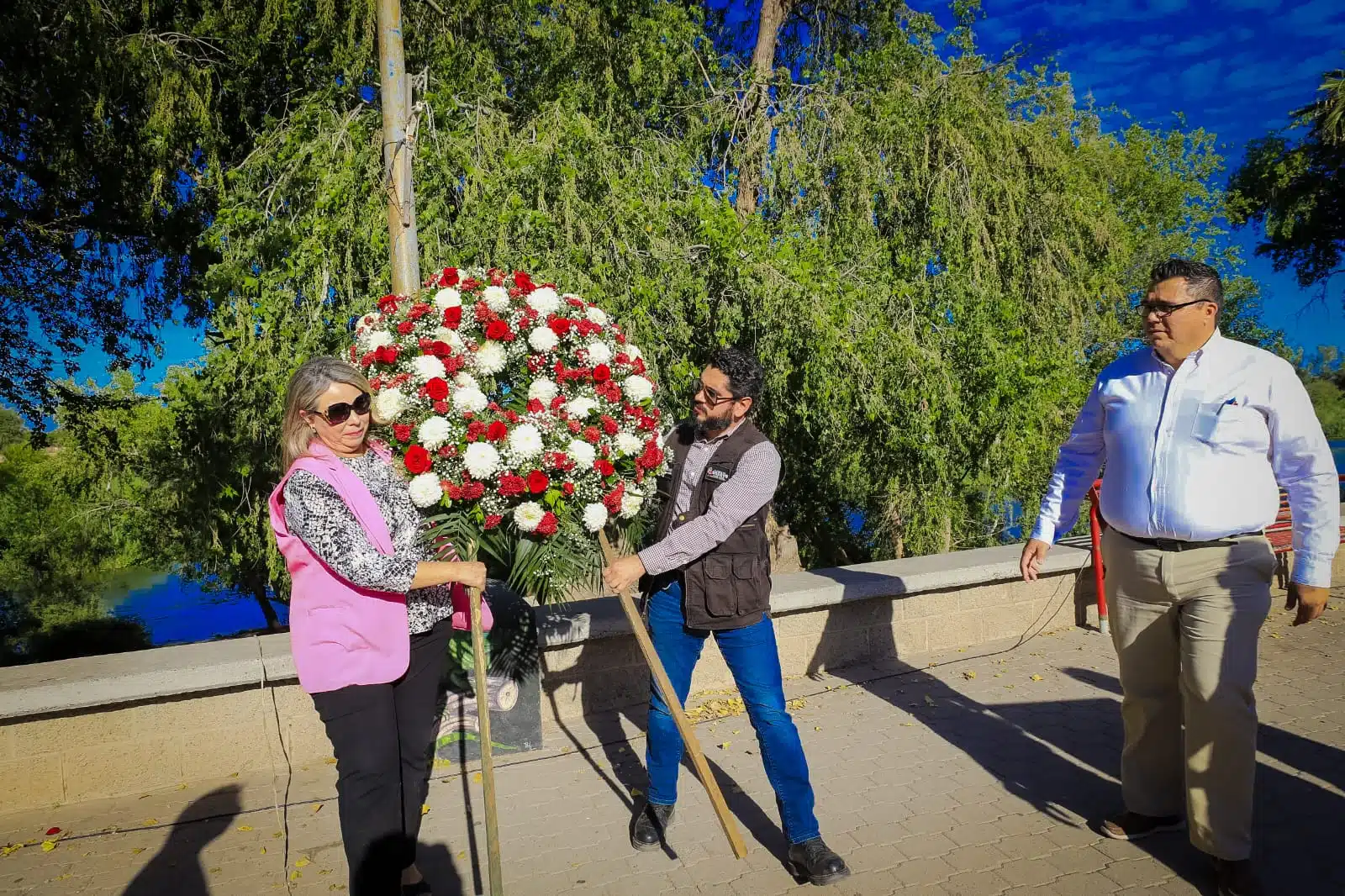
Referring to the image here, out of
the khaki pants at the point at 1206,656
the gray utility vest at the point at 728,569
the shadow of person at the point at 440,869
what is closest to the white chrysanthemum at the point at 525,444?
the gray utility vest at the point at 728,569

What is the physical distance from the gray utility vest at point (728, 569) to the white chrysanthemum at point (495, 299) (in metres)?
1.01

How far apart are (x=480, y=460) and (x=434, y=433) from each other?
185 millimetres

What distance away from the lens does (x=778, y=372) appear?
7121mm

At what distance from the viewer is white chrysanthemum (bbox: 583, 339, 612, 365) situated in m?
3.19

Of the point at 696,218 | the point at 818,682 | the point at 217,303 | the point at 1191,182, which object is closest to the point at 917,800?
the point at 818,682

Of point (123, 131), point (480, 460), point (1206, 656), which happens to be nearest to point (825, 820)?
point (1206, 656)

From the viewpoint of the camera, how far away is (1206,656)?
116 inches

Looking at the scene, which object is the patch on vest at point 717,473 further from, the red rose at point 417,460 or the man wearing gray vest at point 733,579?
the red rose at point 417,460

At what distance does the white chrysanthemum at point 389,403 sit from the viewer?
109 inches

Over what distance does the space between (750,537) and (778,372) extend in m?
4.12

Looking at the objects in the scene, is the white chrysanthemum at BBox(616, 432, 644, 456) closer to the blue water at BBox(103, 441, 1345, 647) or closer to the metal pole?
the metal pole

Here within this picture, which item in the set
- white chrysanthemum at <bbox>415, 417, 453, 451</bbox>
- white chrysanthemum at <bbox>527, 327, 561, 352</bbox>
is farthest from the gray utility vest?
white chrysanthemum at <bbox>415, 417, 453, 451</bbox>

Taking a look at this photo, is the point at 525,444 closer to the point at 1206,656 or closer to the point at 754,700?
the point at 754,700

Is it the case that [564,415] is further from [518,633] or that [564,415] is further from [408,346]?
[518,633]
